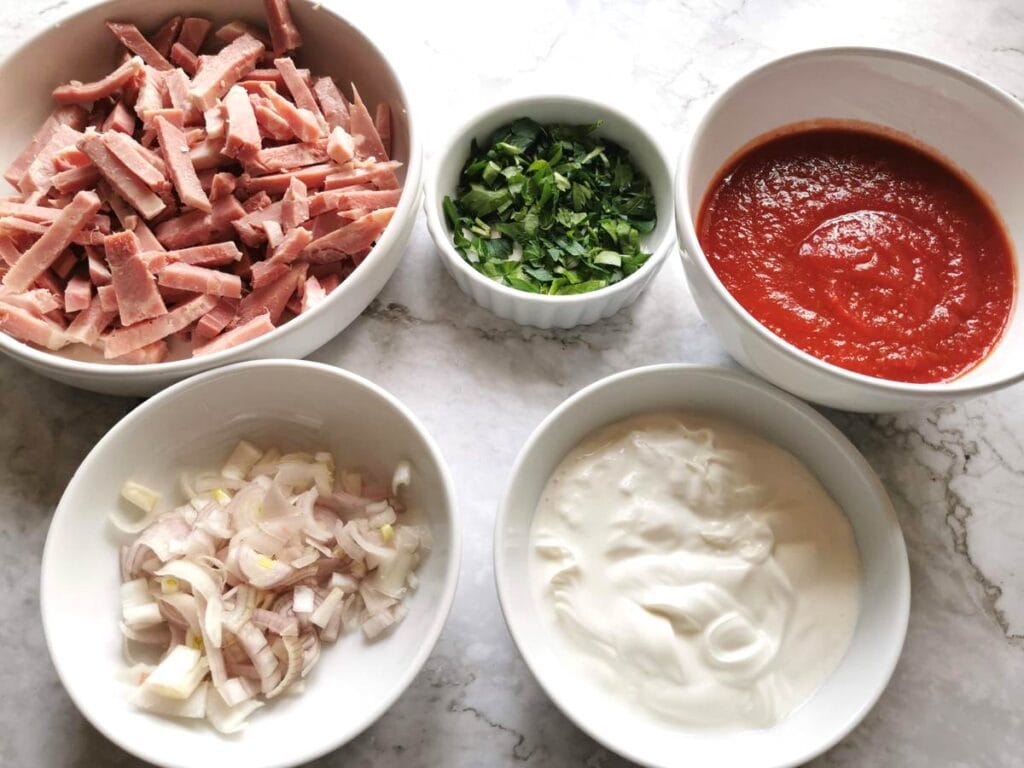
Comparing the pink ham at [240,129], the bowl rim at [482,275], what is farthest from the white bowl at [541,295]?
the pink ham at [240,129]

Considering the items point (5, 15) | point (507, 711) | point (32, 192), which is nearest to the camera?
point (507, 711)

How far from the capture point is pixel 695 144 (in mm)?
1562

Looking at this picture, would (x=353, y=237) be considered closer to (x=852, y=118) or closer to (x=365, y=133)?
(x=365, y=133)

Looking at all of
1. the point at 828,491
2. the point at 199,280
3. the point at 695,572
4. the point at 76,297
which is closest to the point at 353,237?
the point at 199,280

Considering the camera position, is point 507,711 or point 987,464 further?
point 987,464

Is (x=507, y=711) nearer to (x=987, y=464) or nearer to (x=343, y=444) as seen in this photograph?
(x=343, y=444)

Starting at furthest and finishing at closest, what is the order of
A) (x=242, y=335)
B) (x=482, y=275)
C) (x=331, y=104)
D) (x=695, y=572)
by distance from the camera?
(x=331, y=104) → (x=482, y=275) → (x=242, y=335) → (x=695, y=572)

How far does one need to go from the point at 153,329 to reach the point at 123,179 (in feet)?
0.90

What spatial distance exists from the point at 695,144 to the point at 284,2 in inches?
33.5

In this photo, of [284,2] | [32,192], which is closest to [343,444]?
[32,192]

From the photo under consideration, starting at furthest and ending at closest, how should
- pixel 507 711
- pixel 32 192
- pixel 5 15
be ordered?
pixel 5 15 → pixel 32 192 → pixel 507 711

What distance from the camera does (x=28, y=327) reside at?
160cm

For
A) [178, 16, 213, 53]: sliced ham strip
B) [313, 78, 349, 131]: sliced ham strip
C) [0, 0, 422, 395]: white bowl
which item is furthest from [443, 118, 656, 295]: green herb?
[178, 16, 213, 53]: sliced ham strip

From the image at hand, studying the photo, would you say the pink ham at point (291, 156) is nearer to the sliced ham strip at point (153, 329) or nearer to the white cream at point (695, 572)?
the sliced ham strip at point (153, 329)
